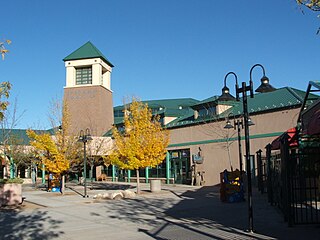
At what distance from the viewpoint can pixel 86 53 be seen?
2083 inches

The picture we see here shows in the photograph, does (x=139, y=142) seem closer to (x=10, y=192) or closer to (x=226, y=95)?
(x=10, y=192)

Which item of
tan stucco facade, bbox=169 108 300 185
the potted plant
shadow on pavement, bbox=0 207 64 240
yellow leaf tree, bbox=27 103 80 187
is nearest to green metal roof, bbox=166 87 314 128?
tan stucco facade, bbox=169 108 300 185

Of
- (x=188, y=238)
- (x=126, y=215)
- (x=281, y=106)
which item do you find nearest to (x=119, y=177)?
(x=281, y=106)

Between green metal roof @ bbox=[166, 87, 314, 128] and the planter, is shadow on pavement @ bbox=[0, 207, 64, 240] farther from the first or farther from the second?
green metal roof @ bbox=[166, 87, 314, 128]

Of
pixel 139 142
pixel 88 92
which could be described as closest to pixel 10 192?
pixel 139 142

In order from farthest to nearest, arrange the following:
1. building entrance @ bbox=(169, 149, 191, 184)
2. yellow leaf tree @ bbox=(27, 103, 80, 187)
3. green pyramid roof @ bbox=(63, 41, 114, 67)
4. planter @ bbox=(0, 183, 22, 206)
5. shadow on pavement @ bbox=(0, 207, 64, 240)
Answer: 1. green pyramid roof @ bbox=(63, 41, 114, 67)
2. building entrance @ bbox=(169, 149, 191, 184)
3. yellow leaf tree @ bbox=(27, 103, 80, 187)
4. planter @ bbox=(0, 183, 22, 206)
5. shadow on pavement @ bbox=(0, 207, 64, 240)

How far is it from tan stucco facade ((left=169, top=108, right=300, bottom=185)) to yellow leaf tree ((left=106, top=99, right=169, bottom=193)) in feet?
20.3

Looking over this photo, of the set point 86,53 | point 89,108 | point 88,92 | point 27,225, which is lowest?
point 27,225

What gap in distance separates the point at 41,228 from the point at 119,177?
32.4 m

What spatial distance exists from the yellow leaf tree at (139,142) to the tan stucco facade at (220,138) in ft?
20.3

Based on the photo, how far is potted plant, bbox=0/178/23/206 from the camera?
1920 cm

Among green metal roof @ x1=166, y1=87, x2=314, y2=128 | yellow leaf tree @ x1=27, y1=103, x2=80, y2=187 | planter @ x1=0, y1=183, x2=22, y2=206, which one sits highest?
green metal roof @ x1=166, y1=87, x2=314, y2=128

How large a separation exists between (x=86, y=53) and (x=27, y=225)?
4209 cm

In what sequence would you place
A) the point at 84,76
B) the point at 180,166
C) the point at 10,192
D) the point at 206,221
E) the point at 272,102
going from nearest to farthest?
the point at 206,221
the point at 10,192
the point at 272,102
the point at 180,166
the point at 84,76
